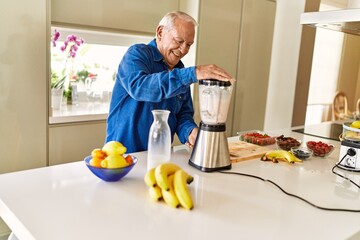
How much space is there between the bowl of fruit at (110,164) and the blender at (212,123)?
0.28m

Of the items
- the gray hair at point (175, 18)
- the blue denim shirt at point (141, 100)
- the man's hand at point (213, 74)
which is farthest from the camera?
the gray hair at point (175, 18)

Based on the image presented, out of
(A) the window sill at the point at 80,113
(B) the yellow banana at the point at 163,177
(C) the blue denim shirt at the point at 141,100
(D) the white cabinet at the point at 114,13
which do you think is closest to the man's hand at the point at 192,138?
(C) the blue denim shirt at the point at 141,100

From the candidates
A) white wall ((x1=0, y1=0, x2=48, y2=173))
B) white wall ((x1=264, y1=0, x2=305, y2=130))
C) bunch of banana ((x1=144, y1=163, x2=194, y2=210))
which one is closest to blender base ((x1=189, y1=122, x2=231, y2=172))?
bunch of banana ((x1=144, y1=163, x2=194, y2=210))

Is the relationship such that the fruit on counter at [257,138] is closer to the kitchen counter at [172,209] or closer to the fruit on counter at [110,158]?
the kitchen counter at [172,209]

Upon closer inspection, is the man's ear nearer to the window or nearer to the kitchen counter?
the kitchen counter

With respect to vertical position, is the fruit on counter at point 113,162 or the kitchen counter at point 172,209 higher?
the fruit on counter at point 113,162

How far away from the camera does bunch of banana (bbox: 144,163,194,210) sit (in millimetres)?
919

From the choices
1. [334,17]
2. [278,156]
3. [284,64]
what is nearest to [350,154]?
[278,156]

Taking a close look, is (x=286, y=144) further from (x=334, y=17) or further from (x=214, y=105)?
(x=334, y=17)

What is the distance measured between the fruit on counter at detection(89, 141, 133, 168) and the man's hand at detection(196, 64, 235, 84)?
1.24 feet

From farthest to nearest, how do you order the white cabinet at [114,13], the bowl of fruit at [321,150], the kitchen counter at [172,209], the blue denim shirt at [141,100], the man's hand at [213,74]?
the white cabinet at [114,13]
the bowl of fruit at [321,150]
the blue denim shirt at [141,100]
the man's hand at [213,74]
the kitchen counter at [172,209]

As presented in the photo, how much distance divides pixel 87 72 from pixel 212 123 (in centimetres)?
186

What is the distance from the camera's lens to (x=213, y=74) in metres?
1.17

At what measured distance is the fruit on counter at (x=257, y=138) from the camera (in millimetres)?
1705
